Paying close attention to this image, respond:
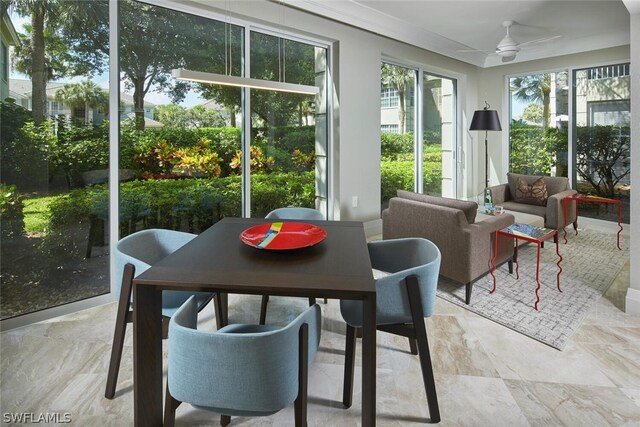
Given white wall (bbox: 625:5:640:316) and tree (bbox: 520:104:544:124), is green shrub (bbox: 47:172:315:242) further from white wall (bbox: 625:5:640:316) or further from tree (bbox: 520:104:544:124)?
tree (bbox: 520:104:544:124)

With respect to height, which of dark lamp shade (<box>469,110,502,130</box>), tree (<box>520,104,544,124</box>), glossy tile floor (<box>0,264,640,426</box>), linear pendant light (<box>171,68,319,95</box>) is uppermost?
tree (<box>520,104,544,124</box>)

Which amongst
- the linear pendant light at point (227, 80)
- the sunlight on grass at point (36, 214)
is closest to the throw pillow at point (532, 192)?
the linear pendant light at point (227, 80)

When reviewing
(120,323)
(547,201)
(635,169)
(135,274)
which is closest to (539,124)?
(547,201)

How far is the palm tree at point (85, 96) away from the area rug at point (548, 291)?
3.18 metres

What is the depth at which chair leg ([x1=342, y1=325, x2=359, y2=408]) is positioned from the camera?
180 cm

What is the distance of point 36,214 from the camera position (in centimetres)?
278

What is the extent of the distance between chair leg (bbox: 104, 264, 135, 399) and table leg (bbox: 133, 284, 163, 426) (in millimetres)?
351

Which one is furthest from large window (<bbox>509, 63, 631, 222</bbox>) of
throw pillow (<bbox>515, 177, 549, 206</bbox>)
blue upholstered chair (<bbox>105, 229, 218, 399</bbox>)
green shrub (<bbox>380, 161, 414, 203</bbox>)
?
blue upholstered chair (<bbox>105, 229, 218, 399</bbox>)

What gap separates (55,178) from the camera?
285cm

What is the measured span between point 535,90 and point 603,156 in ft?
4.96

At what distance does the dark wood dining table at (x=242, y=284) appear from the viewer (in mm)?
1421

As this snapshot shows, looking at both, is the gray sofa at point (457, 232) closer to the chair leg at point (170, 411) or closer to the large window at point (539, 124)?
the chair leg at point (170, 411)

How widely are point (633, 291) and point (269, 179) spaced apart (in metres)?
3.29

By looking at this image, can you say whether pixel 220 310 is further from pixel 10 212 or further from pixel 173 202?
pixel 10 212
